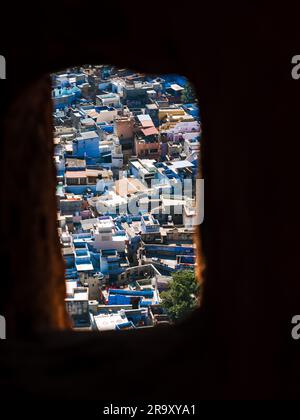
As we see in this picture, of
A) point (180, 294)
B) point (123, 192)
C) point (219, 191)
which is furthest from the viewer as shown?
point (123, 192)

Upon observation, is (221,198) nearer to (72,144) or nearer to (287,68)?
(287,68)

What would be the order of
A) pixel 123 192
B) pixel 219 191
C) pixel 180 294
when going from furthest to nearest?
pixel 123 192 < pixel 180 294 < pixel 219 191

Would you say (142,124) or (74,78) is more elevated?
(74,78)

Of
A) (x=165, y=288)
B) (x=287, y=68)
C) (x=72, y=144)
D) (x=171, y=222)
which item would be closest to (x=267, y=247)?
(x=287, y=68)

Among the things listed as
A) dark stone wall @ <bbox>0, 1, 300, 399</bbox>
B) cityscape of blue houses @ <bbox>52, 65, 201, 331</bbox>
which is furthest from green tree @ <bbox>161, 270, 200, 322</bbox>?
dark stone wall @ <bbox>0, 1, 300, 399</bbox>

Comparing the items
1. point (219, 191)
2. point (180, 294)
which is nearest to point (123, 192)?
point (180, 294)

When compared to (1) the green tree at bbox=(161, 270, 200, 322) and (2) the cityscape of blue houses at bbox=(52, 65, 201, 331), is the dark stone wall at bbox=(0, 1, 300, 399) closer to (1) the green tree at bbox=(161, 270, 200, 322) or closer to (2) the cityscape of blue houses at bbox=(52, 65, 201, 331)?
(2) the cityscape of blue houses at bbox=(52, 65, 201, 331)

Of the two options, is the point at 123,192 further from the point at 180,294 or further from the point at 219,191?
the point at 219,191

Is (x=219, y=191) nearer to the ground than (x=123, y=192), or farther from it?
farther from it
